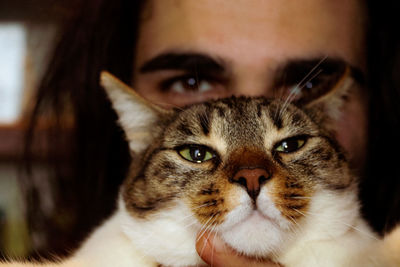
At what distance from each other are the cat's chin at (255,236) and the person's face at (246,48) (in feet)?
1.95

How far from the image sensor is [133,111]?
120 centimetres

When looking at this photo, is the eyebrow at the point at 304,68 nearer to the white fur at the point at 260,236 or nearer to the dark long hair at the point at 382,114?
the dark long hair at the point at 382,114

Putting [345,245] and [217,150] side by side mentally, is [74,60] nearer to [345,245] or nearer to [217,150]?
[217,150]

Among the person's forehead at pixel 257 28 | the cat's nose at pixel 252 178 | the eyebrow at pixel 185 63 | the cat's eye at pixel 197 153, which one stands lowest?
the cat's eye at pixel 197 153

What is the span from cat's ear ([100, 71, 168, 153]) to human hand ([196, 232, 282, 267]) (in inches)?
16.6

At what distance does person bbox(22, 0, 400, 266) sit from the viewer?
4.49 feet

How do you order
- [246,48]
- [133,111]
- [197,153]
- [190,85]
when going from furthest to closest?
[190,85] → [246,48] → [133,111] → [197,153]

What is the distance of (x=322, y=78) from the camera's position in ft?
4.75

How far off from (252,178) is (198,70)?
617 mm

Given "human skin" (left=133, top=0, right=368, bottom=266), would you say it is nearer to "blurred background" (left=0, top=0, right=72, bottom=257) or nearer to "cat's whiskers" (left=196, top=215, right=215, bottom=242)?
"cat's whiskers" (left=196, top=215, right=215, bottom=242)

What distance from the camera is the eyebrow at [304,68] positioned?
135cm

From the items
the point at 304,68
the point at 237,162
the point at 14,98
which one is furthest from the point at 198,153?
the point at 14,98

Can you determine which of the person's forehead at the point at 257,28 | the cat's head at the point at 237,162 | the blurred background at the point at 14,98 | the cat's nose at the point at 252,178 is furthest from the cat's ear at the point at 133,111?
the blurred background at the point at 14,98

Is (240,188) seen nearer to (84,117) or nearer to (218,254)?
(218,254)
